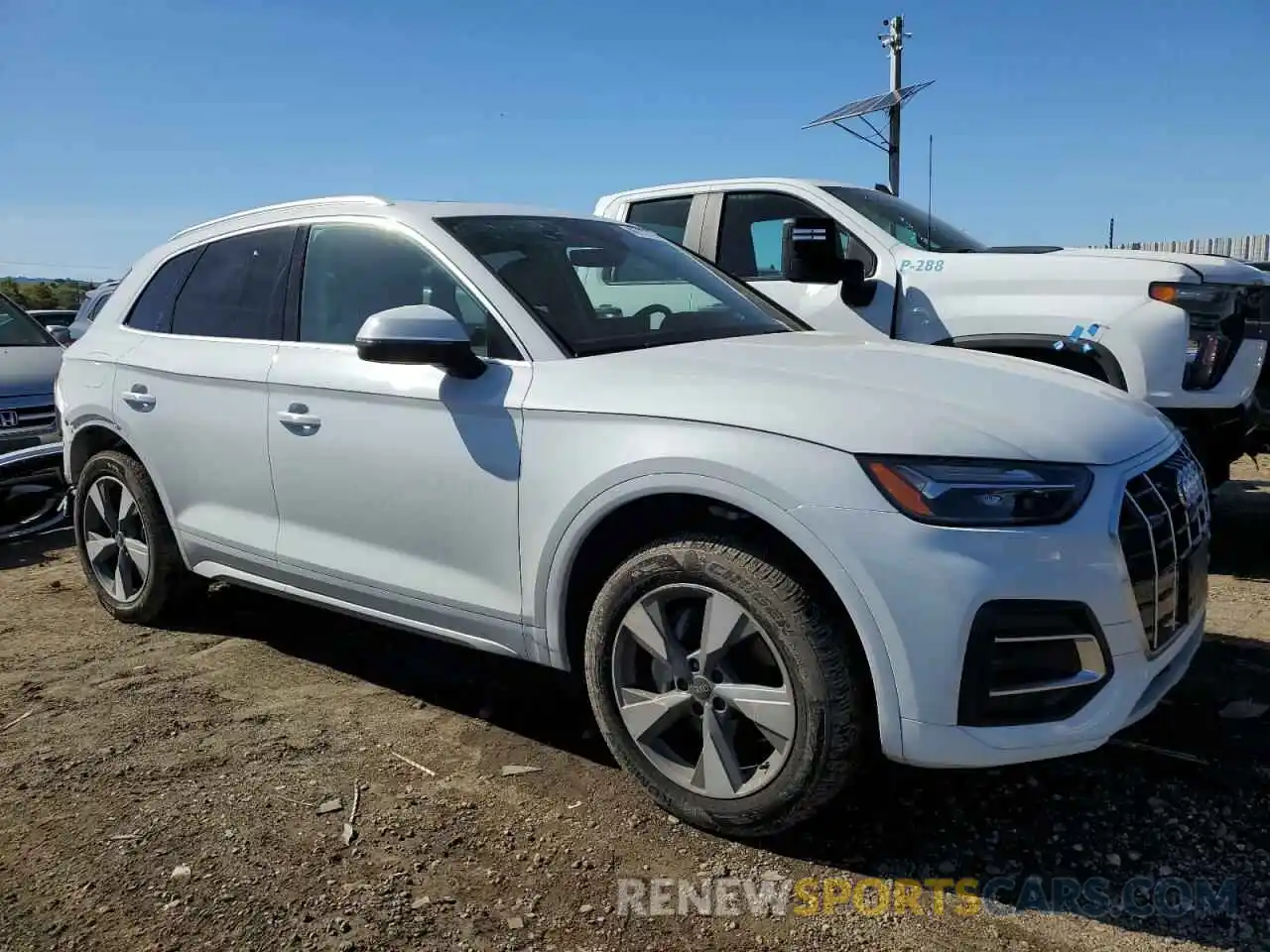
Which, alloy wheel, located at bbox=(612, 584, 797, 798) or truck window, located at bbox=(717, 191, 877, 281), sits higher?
truck window, located at bbox=(717, 191, 877, 281)

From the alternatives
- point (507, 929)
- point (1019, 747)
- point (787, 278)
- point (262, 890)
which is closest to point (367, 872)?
point (262, 890)

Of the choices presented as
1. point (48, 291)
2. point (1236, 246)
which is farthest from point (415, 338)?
point (48, 291)

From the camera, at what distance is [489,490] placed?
291 cm

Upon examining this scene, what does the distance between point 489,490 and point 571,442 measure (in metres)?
0.32

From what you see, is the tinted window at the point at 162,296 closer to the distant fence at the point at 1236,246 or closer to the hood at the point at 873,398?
the hood at the point at 873,398

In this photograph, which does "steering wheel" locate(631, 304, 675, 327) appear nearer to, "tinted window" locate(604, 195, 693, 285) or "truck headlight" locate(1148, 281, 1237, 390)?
"truck headlight" locate(1148, 281, 1237, 390)

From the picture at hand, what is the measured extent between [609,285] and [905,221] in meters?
2.95

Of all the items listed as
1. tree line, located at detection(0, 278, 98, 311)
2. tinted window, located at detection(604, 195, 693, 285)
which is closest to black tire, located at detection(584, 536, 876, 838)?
tinted window, located at detection(604, 195, 693, 285)

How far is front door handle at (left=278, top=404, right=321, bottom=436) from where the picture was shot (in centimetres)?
337

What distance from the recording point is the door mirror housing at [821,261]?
5152mm

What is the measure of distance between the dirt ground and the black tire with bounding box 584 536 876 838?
0.13 m

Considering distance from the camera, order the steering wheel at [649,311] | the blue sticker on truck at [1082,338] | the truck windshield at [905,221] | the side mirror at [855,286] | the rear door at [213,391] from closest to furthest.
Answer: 1. the steering wheel at [649,311]
2. the rear door at [213,391]
3. the blue sticker on truck at [1082,338]
4. the side mirror at [855,286]
5. the truck windshield at [905,221]

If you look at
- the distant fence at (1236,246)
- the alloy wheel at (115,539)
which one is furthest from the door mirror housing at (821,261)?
the distant fence at (1236,246)

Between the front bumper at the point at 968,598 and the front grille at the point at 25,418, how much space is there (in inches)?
251
